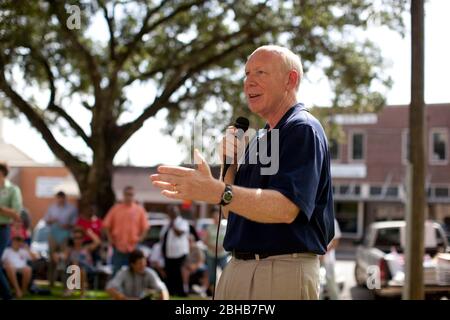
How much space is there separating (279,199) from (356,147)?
36.4 metres

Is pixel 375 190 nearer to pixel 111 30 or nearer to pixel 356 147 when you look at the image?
pixel 356 147

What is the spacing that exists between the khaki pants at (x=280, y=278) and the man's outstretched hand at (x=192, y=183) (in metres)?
0.47


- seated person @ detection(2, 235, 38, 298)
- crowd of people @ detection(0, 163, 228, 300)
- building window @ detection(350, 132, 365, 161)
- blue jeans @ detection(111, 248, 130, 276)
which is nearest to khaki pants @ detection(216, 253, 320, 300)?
crowd of people @ detection(0, 163, 228, 300)

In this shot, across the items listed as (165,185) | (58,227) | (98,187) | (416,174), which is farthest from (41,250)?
(165,185)

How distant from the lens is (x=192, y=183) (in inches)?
83.0

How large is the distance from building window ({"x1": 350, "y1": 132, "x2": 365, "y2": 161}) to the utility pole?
2973cm

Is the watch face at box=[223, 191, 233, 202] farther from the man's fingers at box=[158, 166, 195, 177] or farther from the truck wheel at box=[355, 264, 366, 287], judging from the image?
the truck wheel at box=[355, 264, 366, 287]

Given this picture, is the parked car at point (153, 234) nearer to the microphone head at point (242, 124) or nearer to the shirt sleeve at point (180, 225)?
the shirt sleeve at point (180, 225)

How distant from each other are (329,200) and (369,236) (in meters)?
12.5

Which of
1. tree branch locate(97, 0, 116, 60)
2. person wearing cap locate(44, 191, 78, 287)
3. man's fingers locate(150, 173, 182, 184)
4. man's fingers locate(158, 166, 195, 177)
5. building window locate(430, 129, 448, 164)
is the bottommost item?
person wearing cap locate(44, 191, 78, 287)

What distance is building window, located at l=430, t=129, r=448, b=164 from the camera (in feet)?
104

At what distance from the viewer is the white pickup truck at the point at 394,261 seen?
7863 mm

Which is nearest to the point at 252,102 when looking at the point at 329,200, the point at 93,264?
the point at 329,200
